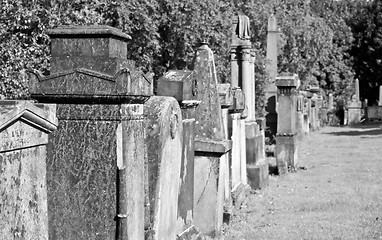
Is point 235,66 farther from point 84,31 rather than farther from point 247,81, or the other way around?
point 84,31

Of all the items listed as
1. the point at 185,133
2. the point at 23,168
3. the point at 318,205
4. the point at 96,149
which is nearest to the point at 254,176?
the point at 318,205

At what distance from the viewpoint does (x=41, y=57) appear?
13930mm

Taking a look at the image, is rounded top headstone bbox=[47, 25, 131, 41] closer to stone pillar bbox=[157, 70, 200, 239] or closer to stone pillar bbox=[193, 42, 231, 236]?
stone pillar bbox=[157, 70, 200, 239]

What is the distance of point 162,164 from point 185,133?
106cm

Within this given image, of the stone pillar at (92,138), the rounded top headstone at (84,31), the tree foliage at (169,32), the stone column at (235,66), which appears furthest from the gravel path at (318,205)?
the tree foliage at (169,32)

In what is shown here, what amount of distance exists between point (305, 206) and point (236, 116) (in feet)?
6.38

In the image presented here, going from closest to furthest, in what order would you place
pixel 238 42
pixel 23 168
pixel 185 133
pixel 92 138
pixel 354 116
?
pixel 23 168
pixel 92 138
pixel 185 133
pixel 238 42
pixel 354 116

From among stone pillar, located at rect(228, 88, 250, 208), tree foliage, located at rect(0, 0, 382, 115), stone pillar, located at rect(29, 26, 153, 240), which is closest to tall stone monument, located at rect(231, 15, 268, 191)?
stone pillar, located at rect(228, 88, 250, 208)

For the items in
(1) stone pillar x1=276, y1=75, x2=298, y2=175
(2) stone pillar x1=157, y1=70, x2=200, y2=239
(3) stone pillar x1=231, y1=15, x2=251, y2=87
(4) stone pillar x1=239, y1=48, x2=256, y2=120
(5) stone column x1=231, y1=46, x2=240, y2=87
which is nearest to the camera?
(2) stone pillar x1=157, y1=70, x2=200, y2=239

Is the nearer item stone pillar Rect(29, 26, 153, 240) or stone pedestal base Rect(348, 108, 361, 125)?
stone pillar Rect(29, 26, 153, 240)

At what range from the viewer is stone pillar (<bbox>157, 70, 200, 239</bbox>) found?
6184mm

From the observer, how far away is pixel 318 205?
10.7 meters

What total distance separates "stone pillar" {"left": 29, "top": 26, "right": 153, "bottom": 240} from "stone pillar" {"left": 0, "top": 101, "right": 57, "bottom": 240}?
680 millimetres

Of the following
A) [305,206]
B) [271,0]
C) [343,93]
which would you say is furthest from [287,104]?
[343,93]
